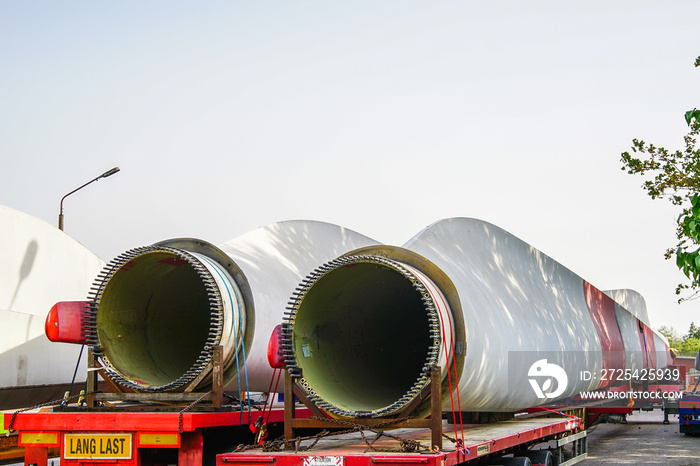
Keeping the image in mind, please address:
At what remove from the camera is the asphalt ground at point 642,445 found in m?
15.7

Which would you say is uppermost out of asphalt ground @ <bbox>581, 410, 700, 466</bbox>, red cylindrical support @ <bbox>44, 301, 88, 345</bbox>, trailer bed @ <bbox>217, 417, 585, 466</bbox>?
red cylindrical support @ <bbox>44, 301, 88, 345</bbox>

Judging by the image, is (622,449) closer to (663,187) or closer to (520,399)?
(663,187)

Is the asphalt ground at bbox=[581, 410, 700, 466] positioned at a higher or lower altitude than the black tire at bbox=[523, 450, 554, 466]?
lower

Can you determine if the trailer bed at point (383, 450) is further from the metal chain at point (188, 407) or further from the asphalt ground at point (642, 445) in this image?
the asphalt ground at point (642, 445)

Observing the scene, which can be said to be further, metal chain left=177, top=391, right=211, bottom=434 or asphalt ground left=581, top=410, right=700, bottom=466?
asphalt ground left=581, top=410, right=700, bottom=466

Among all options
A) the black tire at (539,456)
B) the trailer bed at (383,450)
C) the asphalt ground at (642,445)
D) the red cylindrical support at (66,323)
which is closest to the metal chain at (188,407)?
the trailer bed at (383,450)

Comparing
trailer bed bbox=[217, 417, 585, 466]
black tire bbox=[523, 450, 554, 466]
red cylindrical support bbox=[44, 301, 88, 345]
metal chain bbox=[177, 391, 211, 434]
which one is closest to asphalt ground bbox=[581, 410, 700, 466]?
black tire bbox=[523, 450, 554, 466]

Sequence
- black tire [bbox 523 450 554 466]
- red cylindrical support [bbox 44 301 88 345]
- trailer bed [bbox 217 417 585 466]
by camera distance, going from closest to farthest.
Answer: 1. trailer bed [bbox 217 417 585 466]
2. red cylindrical support [bbox 44 301 88 345]
3. black tire [bbox 523 450 554 466]

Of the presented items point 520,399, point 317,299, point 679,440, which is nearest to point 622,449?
point 679,440

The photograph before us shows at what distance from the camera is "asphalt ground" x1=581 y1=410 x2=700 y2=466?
15.7 m

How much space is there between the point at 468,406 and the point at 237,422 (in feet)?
7.67

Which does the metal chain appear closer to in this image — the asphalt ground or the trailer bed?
the trailer bed

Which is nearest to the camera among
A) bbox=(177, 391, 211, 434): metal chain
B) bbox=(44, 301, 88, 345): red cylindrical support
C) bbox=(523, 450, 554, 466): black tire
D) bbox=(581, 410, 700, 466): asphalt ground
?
bbox=(177, 391, 211, 434): metal chain

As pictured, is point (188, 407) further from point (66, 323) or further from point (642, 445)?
point (642, 445)
